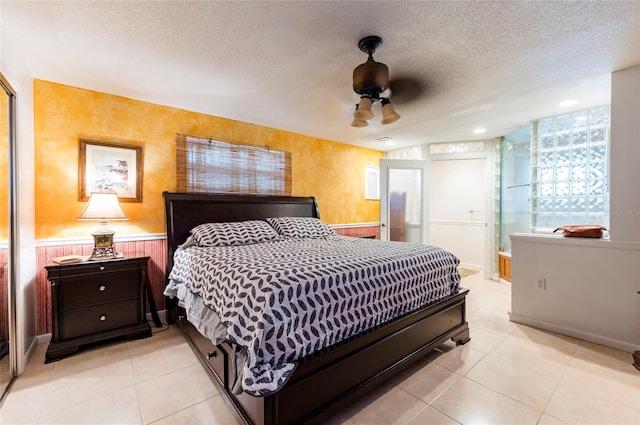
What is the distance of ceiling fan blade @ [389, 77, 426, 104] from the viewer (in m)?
2.52

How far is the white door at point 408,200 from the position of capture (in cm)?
461

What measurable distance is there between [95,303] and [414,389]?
2.63m

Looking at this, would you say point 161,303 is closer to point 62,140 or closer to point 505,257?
point 62,140

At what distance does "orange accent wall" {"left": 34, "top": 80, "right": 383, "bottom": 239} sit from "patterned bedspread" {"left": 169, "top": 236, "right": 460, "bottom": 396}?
1.18m

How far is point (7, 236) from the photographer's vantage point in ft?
6.18

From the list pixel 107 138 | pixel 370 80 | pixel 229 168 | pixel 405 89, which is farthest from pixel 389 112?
pixel 107 138

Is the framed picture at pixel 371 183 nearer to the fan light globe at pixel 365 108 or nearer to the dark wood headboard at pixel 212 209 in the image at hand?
the dark wood headboard at pixel 212 209

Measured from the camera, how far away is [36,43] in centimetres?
195

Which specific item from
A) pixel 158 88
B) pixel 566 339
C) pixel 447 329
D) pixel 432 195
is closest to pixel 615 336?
pixel 566 339

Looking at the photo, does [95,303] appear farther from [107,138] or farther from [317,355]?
[317,355]

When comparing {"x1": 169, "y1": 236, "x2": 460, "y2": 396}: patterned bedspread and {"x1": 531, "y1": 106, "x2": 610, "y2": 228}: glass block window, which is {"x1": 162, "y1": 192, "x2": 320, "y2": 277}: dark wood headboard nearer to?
{"x1": 169, "y1": 236, "x2": 460, "y2": 396}: patterned bedspread

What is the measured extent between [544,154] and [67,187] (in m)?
5.30

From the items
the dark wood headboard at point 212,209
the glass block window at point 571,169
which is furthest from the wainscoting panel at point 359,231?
the glass block window at point 571,169

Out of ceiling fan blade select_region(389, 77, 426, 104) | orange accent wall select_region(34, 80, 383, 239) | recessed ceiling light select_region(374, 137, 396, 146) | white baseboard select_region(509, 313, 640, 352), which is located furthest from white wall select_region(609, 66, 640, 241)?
orange accent wall select_region(34, 80, 383, 239)
